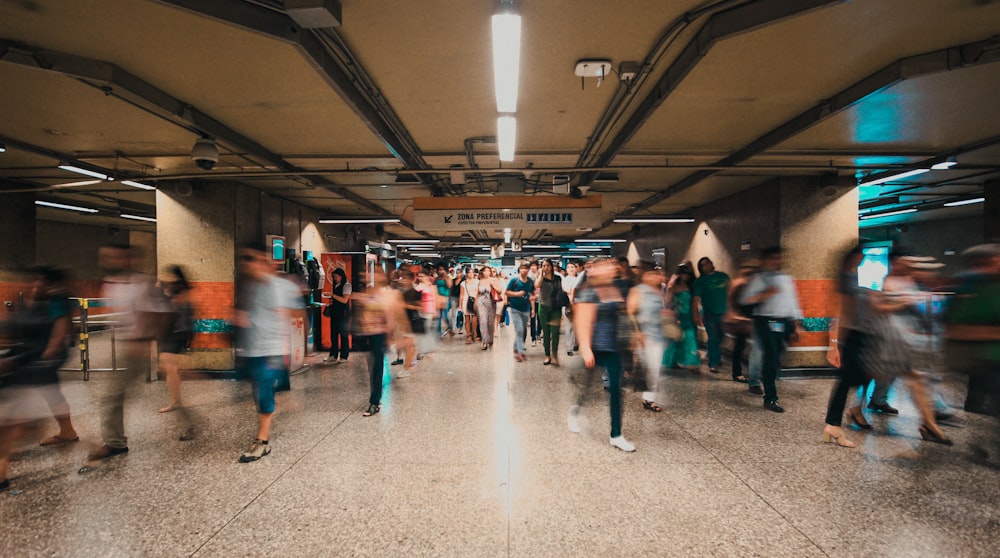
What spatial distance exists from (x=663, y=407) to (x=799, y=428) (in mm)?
1347

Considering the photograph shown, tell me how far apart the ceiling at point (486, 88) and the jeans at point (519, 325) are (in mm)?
2567

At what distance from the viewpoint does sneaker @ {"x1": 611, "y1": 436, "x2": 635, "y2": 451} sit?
4109mm

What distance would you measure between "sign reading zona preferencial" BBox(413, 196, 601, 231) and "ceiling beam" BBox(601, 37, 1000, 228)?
9.55 feet

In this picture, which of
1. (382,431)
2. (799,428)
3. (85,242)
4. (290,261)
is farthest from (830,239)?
(85,242)

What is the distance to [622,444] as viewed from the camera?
13.6 ft

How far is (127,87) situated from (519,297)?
6.06 m

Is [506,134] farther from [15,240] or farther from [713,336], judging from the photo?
[15,240]

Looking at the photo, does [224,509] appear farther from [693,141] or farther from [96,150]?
A: [693,141]

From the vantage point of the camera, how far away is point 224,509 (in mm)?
3145

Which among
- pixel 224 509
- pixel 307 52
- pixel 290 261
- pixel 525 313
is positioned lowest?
pixel 224 509

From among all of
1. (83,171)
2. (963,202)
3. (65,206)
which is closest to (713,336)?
(963,202)

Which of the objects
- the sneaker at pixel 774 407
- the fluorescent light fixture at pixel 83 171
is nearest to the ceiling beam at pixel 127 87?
the fluorescent light fixture at pixel 83 171

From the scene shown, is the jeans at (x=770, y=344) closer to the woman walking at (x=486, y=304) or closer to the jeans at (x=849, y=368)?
the jeans at (x=849, y=368)

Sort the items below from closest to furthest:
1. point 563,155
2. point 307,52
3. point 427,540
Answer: point 427,540 → point 307,52 → point 563,155
